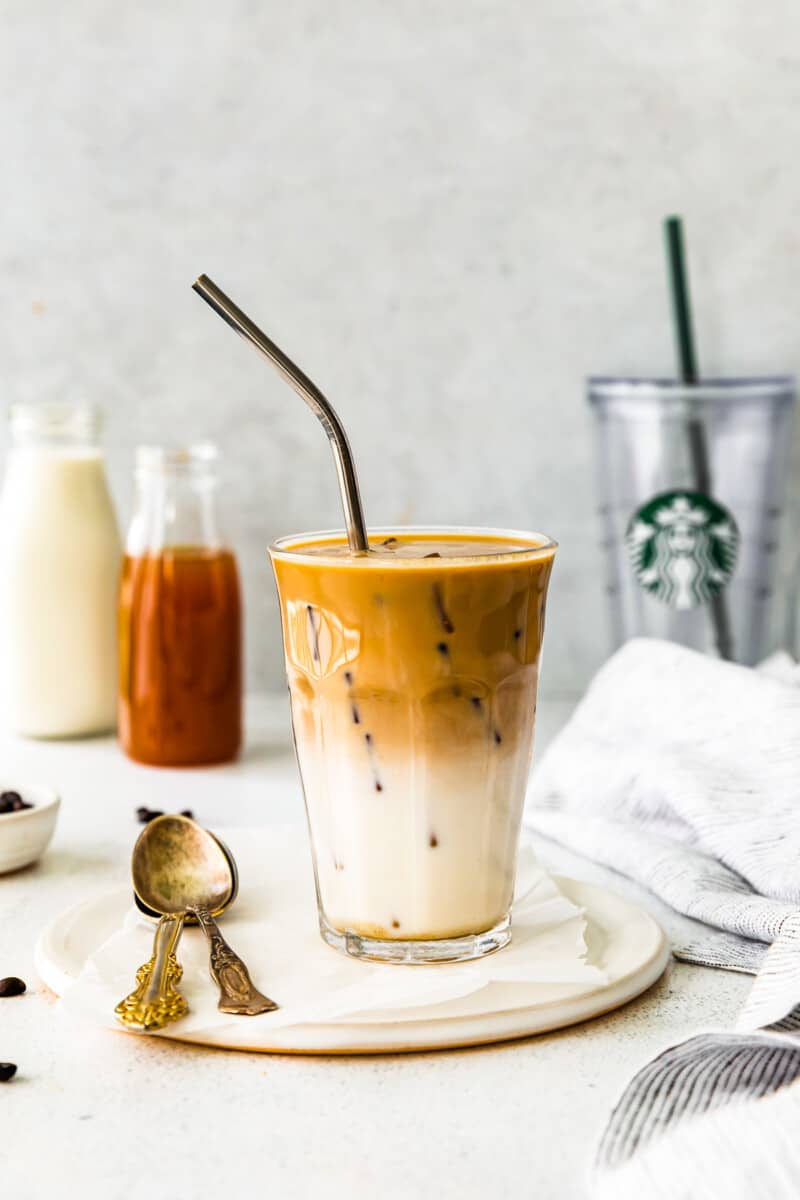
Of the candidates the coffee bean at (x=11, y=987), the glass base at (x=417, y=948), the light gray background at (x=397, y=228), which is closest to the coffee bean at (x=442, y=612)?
the glass base at (x=417, y=948)

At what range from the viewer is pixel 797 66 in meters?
1.32

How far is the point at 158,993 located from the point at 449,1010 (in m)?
0.13

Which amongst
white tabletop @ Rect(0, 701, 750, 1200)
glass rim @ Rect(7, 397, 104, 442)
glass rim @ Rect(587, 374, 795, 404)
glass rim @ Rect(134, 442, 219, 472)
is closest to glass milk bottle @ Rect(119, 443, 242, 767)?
glass rim @ Rect(134, 442, 219, 472)

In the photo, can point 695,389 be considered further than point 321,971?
Yes

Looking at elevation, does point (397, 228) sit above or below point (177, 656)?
above

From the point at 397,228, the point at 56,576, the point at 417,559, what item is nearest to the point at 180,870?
the point at 417,559

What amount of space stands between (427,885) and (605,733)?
390 mm

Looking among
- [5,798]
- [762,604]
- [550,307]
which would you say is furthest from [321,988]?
[550,307]

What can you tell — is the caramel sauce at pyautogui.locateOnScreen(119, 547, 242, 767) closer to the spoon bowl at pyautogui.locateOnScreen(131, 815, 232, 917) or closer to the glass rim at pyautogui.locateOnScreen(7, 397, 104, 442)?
the glass rim at pyautogui.locateOnScreen(7, 397, 104, 442)

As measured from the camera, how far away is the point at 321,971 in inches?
26.2

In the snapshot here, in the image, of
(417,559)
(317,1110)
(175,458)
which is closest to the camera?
(317,1110)

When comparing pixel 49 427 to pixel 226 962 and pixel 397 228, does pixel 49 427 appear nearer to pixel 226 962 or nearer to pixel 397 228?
pixel 397 228

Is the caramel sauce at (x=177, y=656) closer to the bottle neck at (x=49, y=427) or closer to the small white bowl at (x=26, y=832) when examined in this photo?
the bottle neck at (x=49, y=427)

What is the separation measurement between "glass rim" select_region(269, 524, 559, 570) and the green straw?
0.57 m
